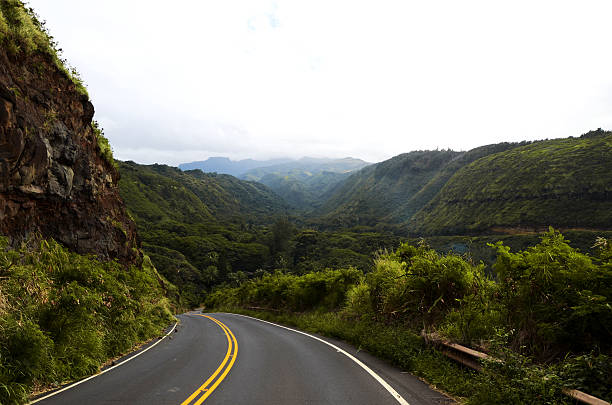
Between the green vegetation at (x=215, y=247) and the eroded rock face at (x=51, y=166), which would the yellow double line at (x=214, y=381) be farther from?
the green vegetation at (x=215, y=247)

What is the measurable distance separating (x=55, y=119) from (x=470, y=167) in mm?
193533

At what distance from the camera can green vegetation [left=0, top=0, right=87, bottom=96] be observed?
39.0ft

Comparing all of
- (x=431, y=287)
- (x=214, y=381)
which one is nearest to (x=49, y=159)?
(x=214, y=381)

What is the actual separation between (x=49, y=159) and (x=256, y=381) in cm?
1266

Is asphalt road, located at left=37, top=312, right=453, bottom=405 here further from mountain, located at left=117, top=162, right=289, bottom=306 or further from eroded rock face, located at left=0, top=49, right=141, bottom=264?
mountain, located at left=117, top=162, right=289, bottom=306

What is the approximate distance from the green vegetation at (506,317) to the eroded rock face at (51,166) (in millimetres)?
13112

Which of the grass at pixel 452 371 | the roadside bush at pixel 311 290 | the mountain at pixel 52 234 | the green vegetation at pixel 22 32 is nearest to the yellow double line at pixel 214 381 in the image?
the mountain at pixel 52 234

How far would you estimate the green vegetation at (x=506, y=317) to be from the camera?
4.56m

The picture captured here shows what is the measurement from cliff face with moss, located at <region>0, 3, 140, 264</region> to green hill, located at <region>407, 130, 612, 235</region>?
120548 mm

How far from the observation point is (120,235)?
2028 centimetres

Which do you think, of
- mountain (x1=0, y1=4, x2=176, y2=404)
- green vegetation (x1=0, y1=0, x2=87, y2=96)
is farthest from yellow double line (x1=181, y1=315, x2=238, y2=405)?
green vegetation (x1=0, y1=0, x2=87, y2=96)

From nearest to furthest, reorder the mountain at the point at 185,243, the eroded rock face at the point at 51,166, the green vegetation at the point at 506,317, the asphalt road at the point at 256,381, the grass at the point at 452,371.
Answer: the grass at the point at 452,371 < the green vegetation at the point at 506,317 < the asphalt road at the point at 256,381 < the eroded rock face at the point at 51,166 < the mountain at the point at 185,243

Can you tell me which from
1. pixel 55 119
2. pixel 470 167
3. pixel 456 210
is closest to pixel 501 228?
pixel 456 210

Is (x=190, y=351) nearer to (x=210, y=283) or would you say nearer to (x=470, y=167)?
(x=210, y=283)
